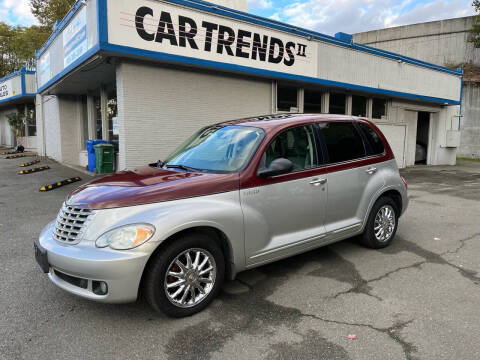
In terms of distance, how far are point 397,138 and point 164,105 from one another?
11.6 meters

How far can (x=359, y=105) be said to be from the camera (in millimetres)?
15125

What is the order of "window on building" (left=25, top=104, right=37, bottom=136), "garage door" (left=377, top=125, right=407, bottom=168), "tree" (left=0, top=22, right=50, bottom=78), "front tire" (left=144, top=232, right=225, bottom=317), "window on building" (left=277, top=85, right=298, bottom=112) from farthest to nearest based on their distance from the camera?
"tree" (left=0, top=22, right=50, bottom=78), "window on building" (left=25, top=104, right=37, bottom=136), "garage door" (left=377, top=125, right=407, bottom=168), "window on building" (left=277, top=85, right=298, bottom=112), "front tire" (left=144, top=232, right=225, bottom=317)

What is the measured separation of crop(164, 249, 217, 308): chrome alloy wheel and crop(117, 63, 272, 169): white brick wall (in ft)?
20.4

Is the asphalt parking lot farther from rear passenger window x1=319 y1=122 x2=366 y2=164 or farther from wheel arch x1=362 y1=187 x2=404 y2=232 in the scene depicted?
rear passenger window x1=319 y1=122 x2=366 y2=164

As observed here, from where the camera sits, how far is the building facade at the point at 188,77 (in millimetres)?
8570

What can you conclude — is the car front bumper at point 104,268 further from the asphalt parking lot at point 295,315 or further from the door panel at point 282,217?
the door panel at point 282,217

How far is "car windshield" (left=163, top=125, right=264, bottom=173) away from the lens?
3.64m

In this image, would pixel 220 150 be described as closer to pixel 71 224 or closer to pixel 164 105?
pixel 71 224

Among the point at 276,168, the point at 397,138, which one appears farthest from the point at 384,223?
the point at 397,138

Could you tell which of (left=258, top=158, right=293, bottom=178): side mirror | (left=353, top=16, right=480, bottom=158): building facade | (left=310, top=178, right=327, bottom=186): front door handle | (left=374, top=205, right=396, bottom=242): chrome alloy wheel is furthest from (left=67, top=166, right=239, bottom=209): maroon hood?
(left=353, top=16, right=480, bottom=158): building facade

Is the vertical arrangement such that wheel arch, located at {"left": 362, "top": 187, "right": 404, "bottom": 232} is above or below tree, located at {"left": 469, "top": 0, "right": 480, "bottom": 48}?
below

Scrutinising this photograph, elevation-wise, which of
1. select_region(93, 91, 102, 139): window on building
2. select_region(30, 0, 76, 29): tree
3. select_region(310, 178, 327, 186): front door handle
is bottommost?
select_region(310, 178, 327, 186): front door handle

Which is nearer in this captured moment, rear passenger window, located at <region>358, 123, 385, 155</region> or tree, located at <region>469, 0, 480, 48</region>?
rear passenger window, located at <region>358, 123, 385, 155</region>

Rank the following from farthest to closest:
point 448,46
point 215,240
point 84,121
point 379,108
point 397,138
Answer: point 448,46
point 397,138
point 379,108
point 84,121
point 215,240
